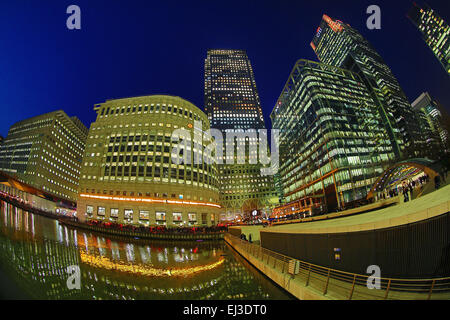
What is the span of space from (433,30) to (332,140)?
137 m

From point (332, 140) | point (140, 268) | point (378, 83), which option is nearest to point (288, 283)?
point (140, 268)

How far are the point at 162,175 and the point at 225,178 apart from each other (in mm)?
60433

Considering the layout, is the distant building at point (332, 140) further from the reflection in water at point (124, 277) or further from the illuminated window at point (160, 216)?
the reflection in water at point (124, 277)

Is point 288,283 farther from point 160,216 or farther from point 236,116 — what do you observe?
point 236,116

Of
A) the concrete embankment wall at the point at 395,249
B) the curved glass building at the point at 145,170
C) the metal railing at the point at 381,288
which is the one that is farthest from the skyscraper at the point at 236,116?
the metal railing at the point at 381,288

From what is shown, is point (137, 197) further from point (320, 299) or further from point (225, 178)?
point (225, 178)

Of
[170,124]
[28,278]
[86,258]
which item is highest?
[170,124]

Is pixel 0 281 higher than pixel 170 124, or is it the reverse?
pixel 170 124

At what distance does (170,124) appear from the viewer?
2330 inches

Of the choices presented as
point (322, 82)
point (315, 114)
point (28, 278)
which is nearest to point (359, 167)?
point (315, 114)

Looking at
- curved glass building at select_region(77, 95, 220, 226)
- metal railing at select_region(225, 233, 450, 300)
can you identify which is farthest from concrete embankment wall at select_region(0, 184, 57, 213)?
metal railing at select_region(225, 233, 450, 300)

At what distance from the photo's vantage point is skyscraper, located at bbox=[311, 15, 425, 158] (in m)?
79.6

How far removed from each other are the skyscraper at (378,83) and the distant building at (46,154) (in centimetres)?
15613
